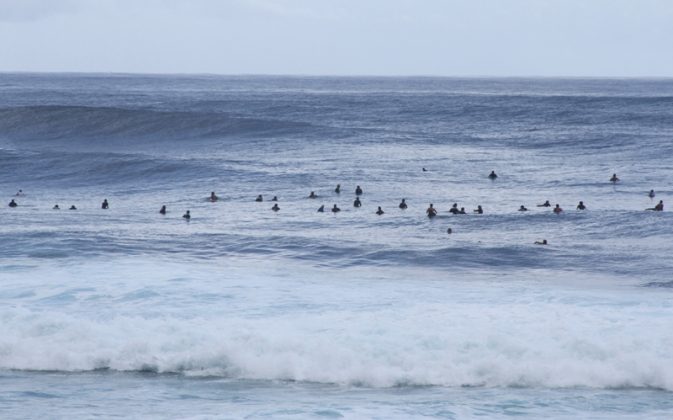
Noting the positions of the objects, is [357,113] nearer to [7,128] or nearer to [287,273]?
[7,128]

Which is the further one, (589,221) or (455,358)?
(589,221)

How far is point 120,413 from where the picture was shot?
1775cm

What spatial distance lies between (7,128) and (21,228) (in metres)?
43.3

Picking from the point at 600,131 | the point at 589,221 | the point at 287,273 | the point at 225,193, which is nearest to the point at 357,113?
the point at 600,131

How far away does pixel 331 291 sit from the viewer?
83.1 feet

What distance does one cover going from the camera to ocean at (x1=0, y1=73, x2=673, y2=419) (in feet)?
62.9

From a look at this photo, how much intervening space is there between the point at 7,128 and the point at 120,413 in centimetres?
6198

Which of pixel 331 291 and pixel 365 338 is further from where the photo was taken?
pixel 331 291

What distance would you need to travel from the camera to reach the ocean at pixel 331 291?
62.9 ft

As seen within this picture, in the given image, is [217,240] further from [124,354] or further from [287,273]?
[124,354]

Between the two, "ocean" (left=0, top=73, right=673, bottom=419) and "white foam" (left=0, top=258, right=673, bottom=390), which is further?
"white foam" (left=0, top=258, right=673, bottom=390)

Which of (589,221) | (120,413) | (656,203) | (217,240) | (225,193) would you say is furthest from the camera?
(225,193)

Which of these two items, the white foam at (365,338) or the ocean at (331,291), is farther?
the white foam at (365,338)

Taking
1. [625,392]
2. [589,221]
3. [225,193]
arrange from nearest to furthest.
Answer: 1. [625,392]
2. [589,221]
3. [225,193]
